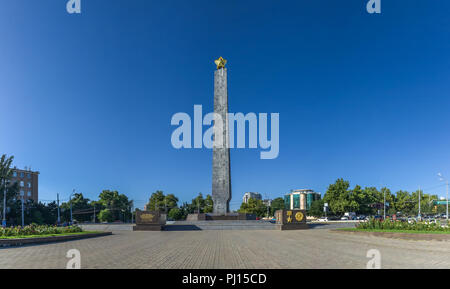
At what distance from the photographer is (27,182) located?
6906 cm

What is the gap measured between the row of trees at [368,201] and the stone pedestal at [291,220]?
34591 mm

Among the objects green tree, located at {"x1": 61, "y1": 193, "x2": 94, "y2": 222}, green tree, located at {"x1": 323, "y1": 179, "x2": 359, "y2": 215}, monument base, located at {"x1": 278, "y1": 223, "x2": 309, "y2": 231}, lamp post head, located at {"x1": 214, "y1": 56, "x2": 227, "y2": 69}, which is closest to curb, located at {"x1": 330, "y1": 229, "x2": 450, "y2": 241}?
monument base, located at {"x1": 278, "y1": 223, "x2": 309, "y2": 231}

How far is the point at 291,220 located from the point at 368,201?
148ft

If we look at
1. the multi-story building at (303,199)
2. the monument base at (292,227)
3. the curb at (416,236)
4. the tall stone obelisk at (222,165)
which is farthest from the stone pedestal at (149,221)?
the multi-story building at (303,199)

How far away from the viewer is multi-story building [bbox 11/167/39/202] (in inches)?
2625

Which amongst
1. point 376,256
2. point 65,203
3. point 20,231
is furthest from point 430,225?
point 65,203

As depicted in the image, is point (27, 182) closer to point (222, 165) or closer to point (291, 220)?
point (222, 165)

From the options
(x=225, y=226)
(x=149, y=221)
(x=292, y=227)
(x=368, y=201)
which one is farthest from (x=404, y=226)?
(x=368, y=201)

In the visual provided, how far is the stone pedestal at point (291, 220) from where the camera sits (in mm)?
28442

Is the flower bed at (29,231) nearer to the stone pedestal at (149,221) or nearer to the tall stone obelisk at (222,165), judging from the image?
the stone pedestal at (149,221)
